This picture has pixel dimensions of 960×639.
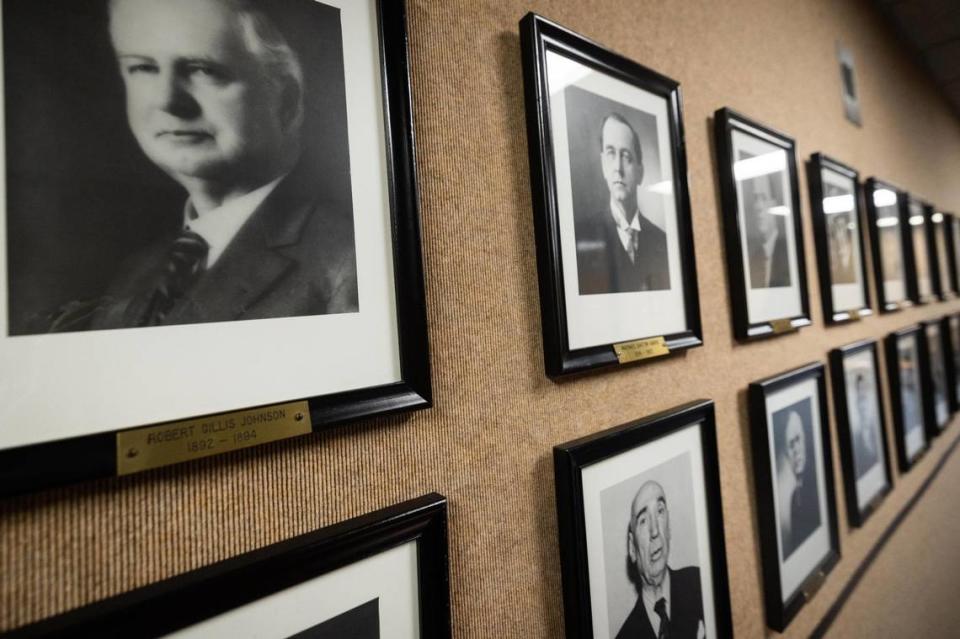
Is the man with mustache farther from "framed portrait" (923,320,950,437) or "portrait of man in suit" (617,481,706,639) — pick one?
"framed portrait" (923,320,950,437)

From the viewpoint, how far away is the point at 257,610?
33 centimetres

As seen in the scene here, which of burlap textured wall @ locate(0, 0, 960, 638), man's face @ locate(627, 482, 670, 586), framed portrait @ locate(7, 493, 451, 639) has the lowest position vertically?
man's face @ locate(627, 482, 670, 586)

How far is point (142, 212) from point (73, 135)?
5cm

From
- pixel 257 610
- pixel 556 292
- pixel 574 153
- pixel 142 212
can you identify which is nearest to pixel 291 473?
pixel 257 610

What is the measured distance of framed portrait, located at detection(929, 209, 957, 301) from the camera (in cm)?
→ 197

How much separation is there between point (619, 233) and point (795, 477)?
27.2 inches

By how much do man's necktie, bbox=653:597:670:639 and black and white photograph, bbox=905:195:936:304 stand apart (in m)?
1.74

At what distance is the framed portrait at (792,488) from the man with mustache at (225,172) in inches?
32.1

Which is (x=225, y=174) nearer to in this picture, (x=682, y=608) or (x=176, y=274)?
(x=176, y=274)

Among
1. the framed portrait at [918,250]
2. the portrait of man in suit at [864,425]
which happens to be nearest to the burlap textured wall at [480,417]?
the portrait of man in suit at [864,425]

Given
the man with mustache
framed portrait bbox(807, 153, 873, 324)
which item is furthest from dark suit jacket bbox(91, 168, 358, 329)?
framed portrait bbox(807, 153, 873, 324)

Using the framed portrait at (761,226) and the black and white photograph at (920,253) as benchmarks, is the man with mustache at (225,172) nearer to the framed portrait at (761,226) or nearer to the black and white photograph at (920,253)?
the framed portrait at (761,226)

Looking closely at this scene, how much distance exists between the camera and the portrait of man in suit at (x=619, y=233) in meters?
0.56

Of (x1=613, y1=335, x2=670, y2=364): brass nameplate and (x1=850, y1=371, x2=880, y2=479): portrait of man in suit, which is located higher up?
(x1=613, y1=335, x2=670, y2=364): brass nameplate
